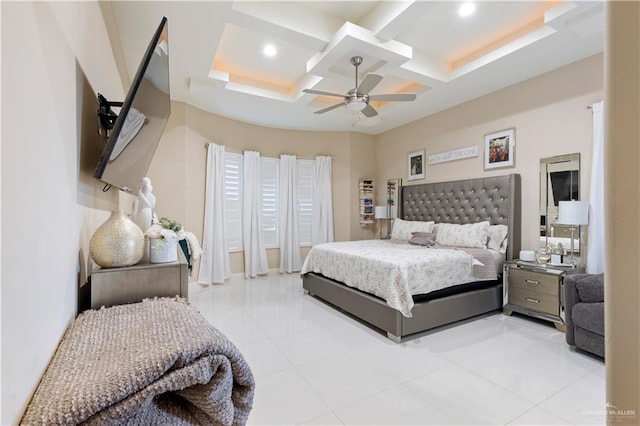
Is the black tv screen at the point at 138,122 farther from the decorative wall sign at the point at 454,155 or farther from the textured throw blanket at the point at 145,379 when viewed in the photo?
the decorative wall sign at the point at 454,155

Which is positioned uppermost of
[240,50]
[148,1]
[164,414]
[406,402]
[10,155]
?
[240,50]

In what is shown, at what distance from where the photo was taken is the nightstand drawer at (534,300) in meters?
2.97

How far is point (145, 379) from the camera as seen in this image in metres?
0.75

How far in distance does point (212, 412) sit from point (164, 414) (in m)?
0.13

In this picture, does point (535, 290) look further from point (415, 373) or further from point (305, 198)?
point (305, 198)

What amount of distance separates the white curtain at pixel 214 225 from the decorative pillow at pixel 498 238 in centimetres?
391

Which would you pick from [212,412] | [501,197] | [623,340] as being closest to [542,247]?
[501,197]

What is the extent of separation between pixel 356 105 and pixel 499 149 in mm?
2224

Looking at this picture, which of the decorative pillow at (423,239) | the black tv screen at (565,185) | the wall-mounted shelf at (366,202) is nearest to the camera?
the black tv screen at (565,185)

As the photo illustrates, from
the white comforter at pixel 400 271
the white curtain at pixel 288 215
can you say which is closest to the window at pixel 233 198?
the white curtain at pixel 288 215

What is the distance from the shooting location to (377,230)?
20.2 ft

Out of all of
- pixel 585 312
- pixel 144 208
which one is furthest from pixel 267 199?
pixel 585 312

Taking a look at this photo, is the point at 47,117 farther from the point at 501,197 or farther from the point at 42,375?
the point at 501,197

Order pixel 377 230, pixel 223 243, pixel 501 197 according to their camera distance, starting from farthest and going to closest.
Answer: pixel 377 230 < pixel 223 243 < pixel 501 197
